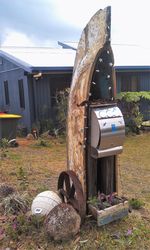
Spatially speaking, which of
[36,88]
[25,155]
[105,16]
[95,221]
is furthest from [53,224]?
[36,88]

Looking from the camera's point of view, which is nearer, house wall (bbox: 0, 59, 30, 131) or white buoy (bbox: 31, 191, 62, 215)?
white buoy (bbox: 31, 191, 62, 215)

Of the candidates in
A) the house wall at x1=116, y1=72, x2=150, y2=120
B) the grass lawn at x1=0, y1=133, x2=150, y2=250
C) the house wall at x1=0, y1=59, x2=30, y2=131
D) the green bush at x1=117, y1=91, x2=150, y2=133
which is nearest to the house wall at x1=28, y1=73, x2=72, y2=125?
the house wall at x1=0, y1=59, x2=30, y2=131

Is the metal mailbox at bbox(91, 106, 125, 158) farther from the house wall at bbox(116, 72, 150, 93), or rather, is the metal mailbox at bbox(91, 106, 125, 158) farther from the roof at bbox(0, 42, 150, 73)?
the house wall at bbox(116, 72, 150, 93)

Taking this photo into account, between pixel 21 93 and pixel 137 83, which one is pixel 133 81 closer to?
pixel 137 83

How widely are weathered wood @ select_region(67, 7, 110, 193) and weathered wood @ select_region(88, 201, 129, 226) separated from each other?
11.2 inches

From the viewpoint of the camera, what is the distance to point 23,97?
1174 cm

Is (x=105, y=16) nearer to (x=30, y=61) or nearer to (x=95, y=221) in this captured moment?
(x=95, y=221)

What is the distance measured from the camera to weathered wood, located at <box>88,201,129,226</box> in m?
3.12

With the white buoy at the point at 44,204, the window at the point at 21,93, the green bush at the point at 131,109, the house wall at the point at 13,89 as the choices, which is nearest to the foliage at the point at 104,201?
the white buoy at the point at 44,204

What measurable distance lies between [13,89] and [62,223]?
10436 mm

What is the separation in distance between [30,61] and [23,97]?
1.62 m

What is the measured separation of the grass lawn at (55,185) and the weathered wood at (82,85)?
1.90 feet

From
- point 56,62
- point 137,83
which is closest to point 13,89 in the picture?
point 56,62

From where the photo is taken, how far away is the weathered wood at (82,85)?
3.10 meters
